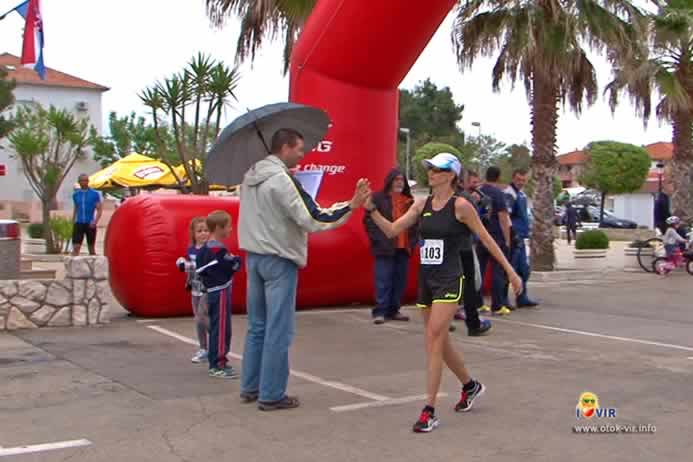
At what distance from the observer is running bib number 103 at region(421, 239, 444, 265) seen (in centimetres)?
572

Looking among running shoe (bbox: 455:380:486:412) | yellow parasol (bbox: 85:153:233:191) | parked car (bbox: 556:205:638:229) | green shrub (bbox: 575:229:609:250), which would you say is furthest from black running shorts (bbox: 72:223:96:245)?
parked car (bbox: 556:205:638:229)

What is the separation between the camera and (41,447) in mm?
5195

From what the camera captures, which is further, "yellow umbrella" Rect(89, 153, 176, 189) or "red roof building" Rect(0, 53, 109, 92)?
"red roof building" Rect(0, 53, 109, 92)

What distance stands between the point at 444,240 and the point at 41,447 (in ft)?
8.94

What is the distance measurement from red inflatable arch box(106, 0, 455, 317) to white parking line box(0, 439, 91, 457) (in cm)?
479

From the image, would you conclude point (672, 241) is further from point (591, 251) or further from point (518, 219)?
point (518, 219)

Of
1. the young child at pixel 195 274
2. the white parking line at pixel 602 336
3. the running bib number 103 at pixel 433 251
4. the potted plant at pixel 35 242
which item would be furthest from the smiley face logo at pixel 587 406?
the potted plant at pixel 35 242

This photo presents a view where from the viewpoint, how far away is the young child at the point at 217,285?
23.5 ft

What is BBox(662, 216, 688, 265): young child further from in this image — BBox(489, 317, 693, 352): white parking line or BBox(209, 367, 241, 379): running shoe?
BBox(209, 367, 241, 379): running shoe

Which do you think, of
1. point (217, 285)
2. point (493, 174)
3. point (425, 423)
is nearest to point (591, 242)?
point (493, 174)

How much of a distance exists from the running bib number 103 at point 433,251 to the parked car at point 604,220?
133 feet

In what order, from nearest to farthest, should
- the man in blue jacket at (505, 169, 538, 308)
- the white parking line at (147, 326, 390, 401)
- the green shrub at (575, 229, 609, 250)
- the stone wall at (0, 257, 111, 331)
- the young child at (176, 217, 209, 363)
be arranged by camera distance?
1. the white parking line at (147, 326, 390, 401)
2. the young child at (176, 217, 209, 363)
3. the stone wall at (0, 257, 111, 331)
4. the man in blue jacket at (505, 169, 538, 308)
5. the green shrub at (575, 229, 609, 250)

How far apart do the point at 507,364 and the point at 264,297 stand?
2.58 metres

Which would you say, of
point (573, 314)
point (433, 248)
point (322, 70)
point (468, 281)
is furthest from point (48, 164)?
point (433, 248)
